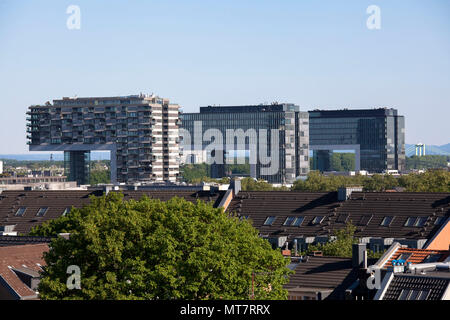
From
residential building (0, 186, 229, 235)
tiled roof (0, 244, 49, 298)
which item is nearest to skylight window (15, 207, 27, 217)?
residential building (0, 186, 229, 235)

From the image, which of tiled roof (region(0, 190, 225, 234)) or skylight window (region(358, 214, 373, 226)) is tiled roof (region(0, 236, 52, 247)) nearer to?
tiled roof (region(0, 190, 225, 234))

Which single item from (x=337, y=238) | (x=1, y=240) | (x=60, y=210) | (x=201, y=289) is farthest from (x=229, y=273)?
(x=60, y=210)

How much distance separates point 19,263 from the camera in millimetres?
60031

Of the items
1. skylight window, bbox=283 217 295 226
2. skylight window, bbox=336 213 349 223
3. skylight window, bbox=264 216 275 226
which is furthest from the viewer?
skylight window, bbox=264 216 275 226

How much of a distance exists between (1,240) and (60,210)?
28.4 m

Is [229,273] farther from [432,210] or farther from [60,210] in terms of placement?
[60,210]

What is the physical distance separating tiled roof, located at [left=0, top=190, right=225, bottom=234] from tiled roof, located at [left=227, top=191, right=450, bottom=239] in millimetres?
5539

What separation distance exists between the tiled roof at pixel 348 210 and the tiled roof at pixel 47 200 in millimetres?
5539

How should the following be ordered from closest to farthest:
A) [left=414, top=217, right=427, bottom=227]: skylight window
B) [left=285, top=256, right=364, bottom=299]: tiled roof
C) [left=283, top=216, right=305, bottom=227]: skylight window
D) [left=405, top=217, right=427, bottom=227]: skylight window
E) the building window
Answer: [left=285, top=256, right=364, bottom=299]: tiled roof, [left=414, top=217, right=427, bottom=227]: skylight window, [left=405, top=217, right=427, bottom=227]: skylight window, [left=283, top=216, right=305, bottom=227]: skylight window, the building window

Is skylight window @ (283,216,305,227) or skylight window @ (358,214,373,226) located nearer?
skylight window @ (358,214,373,226)

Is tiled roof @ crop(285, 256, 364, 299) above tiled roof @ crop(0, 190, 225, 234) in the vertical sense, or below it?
below

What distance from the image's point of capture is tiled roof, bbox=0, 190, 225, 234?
328 feet

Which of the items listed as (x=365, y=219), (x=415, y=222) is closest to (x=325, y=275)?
(x=415, y=222)
